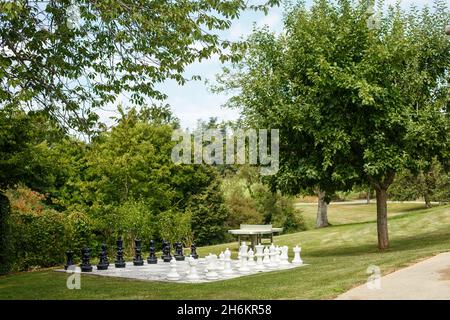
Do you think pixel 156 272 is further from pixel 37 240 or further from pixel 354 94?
pixel 354 94

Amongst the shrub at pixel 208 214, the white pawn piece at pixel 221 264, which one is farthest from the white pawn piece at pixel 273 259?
the shrub at pixel 208 214

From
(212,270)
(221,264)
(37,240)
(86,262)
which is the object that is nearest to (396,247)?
(221,264)

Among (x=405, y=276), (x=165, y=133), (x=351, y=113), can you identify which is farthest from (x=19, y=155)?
(x=165, y=133)

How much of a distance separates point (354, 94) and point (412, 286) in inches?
380

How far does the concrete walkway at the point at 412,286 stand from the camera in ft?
27.1

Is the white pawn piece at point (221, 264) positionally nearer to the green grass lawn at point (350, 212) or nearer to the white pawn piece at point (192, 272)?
the white pawn piece at point (192, 272)

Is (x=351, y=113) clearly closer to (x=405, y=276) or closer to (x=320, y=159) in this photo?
(x=320, y=159)

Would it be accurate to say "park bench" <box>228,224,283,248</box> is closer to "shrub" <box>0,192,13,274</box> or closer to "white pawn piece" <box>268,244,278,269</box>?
"white pawn piece" <box>268,244,278,269</box>

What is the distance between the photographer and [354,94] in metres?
17.8

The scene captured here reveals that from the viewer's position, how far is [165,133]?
3544 centimetres

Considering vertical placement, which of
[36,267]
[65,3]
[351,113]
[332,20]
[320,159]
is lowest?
[36,267]

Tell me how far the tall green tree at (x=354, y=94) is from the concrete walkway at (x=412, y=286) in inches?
263

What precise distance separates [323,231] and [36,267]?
17478mm

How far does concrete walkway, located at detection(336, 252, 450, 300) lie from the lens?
8.27 metres
